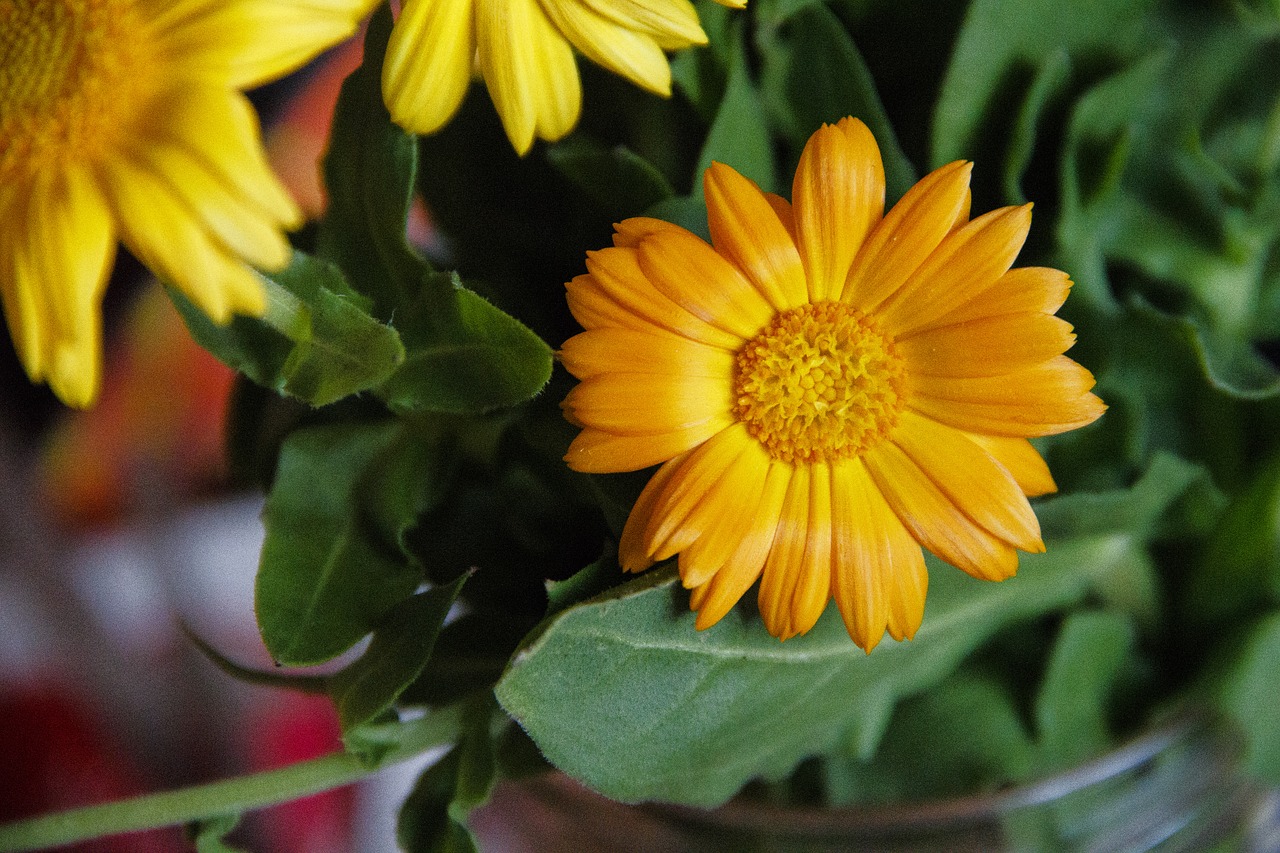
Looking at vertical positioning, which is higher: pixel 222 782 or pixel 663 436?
pixel 663 436

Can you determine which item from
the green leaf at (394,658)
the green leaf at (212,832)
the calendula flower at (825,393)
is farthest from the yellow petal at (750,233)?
the green leaf at (212,832)

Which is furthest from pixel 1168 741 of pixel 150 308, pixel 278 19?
pixel 150 308

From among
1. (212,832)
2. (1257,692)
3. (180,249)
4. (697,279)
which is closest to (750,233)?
(697,279)

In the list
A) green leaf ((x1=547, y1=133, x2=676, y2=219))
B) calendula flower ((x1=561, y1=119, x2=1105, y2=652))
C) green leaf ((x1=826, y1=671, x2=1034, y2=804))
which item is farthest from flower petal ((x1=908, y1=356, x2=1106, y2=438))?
green leaf ((x1=826, y1=671, x2=1034, y2=804))

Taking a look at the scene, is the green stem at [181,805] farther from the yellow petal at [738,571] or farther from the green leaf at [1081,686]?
the green leaf at [1081,686]

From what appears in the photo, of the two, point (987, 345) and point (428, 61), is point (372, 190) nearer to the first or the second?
point (428, 61)

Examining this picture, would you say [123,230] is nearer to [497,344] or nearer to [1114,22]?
[497,344]

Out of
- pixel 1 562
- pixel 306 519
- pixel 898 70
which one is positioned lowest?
pixel 1 562

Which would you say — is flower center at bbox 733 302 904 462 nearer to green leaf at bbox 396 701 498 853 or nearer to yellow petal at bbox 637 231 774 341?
yellow petal at bbox 637 231 774 341
